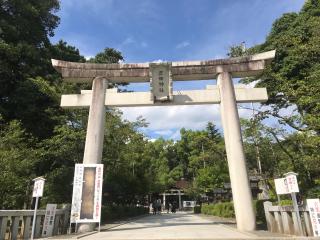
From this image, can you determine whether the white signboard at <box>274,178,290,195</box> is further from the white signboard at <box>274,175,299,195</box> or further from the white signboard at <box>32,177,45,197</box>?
the white signboard at <box>32,177,45,197</box>

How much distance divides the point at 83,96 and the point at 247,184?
26.7ft

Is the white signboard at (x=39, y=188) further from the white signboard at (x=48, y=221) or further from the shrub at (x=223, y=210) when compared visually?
the shrub at (x=223, y=210)

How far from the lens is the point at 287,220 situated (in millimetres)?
10438

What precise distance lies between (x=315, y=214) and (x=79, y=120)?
13.7 metres

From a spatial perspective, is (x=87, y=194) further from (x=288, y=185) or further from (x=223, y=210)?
(x=223, y=210)

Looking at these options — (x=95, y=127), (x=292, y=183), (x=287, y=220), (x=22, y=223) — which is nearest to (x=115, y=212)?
(x=95, y=127)

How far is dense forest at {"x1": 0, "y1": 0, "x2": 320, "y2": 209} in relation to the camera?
49.4 ft

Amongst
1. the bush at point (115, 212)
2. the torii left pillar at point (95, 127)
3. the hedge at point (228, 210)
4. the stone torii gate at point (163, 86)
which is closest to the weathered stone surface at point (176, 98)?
the stone torii gate at point (163, 86)

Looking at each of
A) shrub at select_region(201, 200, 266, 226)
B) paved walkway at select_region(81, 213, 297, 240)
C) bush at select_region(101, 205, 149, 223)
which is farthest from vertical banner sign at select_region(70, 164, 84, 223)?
shrub at select_region(201, 200, 266, 226)

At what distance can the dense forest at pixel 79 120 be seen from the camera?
15047 millimetres

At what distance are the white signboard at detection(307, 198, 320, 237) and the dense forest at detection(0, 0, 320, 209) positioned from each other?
3.49 meters

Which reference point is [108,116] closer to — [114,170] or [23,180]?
[114,170]

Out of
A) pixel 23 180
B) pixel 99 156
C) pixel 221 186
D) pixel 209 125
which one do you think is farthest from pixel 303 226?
pixel 209 125

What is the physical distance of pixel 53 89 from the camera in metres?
19.2
